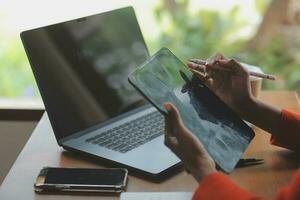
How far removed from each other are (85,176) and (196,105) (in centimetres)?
24

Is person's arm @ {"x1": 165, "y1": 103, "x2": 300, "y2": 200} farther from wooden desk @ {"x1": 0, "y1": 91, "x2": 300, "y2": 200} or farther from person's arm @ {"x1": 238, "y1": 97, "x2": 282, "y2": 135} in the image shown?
person's arm @ {"x1": 238, "y1": 97, "x2": 282, "y2": 135}

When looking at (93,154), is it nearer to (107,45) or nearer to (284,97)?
(107,45)

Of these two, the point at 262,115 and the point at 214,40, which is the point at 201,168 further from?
the point at 214,40

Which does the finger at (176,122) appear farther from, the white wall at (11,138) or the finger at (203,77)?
the white wall at (11,138)

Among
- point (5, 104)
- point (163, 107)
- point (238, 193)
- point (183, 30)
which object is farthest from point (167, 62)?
point (5, 104)

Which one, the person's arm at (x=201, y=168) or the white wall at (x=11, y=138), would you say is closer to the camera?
the person's arm at (x=201, y=168)

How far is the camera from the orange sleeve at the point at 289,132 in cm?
102

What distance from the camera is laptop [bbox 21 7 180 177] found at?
3.32ft

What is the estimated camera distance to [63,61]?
1074 millimetres

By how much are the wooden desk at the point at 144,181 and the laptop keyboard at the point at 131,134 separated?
0.20ft

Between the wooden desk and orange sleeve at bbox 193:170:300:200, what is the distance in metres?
0.11

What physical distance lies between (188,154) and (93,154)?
243mm

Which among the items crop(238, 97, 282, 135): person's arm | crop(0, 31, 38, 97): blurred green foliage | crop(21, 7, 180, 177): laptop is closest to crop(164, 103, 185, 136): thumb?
crop(21, 7, 180, 177): laptop

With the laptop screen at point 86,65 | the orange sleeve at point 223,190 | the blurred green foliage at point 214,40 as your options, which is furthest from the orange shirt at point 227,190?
the blurred green foliage at point 214,40
